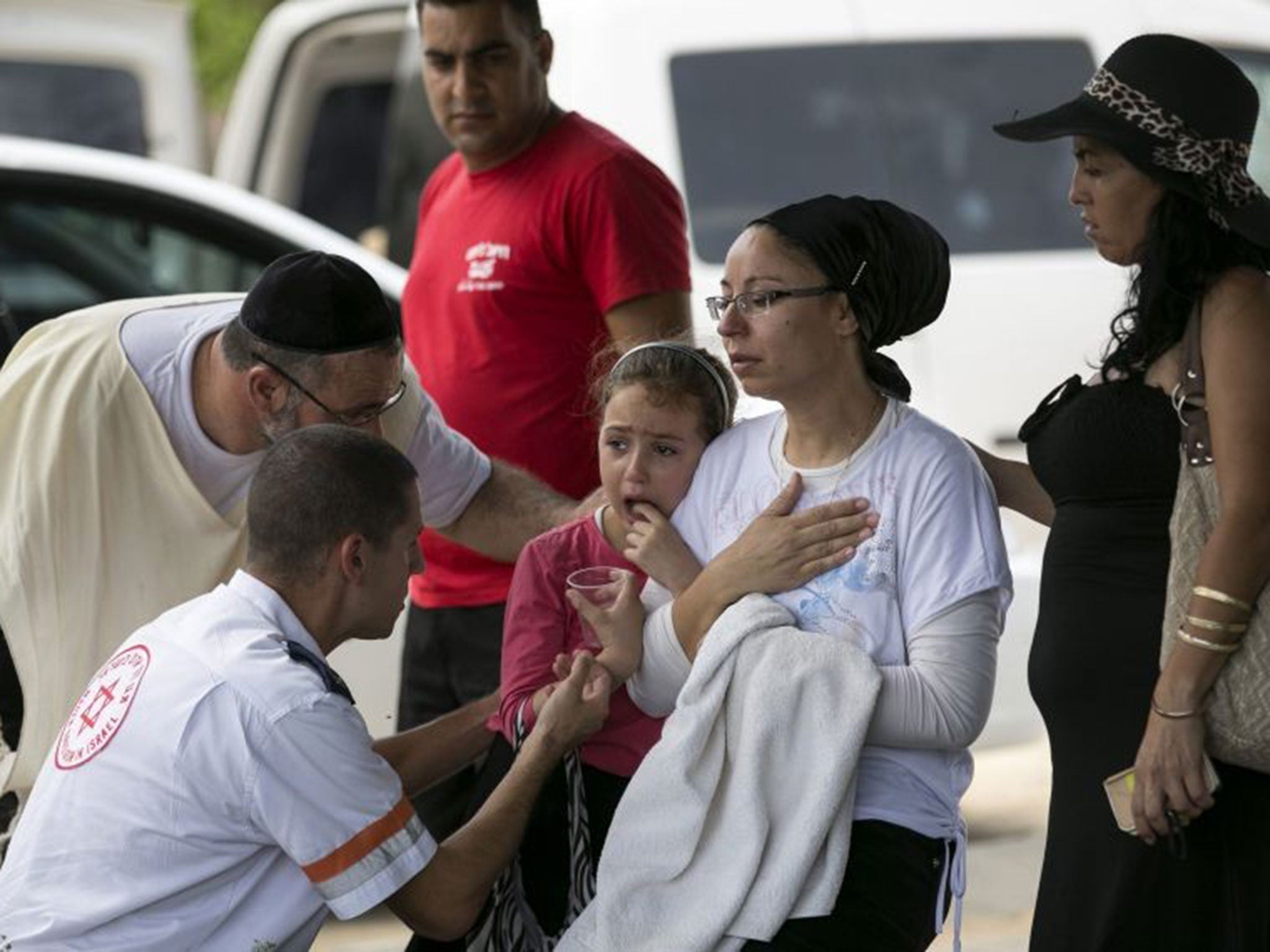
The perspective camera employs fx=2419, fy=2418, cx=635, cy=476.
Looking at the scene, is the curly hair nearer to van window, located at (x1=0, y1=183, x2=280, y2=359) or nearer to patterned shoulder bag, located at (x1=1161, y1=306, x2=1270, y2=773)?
patterned shoulder bag, located at (x1=1161, y1=306, x2=1270, y2=773)

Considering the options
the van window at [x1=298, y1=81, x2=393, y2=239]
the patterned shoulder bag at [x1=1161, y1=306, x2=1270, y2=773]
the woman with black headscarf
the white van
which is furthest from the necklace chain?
the van window at [x1=298, y1=81, x2=393, y2=239]

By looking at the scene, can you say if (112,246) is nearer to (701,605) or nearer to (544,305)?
(544,305)

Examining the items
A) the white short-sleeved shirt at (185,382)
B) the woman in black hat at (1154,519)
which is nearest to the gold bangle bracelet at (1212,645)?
the woman in black hat at (1154,519)

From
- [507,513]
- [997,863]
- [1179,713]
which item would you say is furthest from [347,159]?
[1179,713]

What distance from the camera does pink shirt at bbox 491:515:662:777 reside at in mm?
3254

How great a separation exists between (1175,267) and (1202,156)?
0.46ft

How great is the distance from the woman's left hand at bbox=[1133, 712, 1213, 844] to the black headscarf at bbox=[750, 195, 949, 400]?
57cm

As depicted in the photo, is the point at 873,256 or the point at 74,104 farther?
the point at 74,104

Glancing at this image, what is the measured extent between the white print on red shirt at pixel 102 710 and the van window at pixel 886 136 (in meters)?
3.21

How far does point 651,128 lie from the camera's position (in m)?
6.05

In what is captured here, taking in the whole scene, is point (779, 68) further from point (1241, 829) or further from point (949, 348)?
point (1241, 829)

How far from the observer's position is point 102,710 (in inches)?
117

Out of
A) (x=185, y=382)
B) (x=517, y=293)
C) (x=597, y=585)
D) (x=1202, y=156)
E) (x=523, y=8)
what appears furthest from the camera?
(x=523, y=8)

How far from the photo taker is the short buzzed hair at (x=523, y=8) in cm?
445
